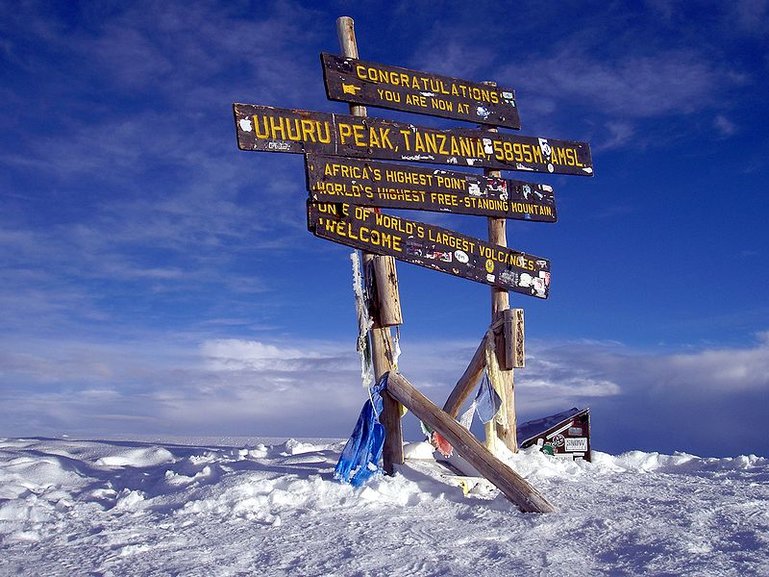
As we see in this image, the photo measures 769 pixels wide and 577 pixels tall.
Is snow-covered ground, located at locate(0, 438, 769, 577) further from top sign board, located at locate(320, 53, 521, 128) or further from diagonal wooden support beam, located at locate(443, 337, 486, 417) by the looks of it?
top sign board, located at locate(320, 53, 521, 128)

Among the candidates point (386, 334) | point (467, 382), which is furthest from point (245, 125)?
point (467, 382)

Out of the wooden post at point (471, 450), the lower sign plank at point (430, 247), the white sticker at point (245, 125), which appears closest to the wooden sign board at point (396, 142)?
the white sticker at point (245, 125)

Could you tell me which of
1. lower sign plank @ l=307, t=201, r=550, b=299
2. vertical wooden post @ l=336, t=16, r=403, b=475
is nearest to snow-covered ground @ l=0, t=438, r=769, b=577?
vertical wooden post @ l=336, t=16, r=403, b=475

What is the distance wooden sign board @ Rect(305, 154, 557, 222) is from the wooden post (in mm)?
1902

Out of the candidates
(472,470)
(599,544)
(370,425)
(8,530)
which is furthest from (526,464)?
(8,530)

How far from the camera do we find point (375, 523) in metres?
5.70

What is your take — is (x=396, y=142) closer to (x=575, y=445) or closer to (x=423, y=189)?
(x=423, y=189)

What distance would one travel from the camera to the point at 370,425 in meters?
7.29

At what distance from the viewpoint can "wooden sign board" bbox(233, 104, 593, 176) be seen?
692 cm

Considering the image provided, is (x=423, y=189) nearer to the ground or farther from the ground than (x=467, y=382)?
farther from the ground

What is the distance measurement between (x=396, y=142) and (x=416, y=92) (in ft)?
2.77

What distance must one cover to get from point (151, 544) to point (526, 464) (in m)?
4.16

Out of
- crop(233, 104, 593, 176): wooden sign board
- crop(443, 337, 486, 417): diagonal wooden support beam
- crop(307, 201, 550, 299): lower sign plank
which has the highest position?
crop(233, 104, 593, 176): wooden sign board

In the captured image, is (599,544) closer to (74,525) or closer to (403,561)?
(403,561)
